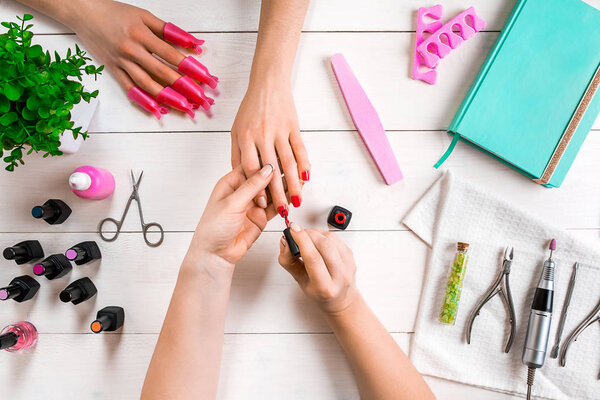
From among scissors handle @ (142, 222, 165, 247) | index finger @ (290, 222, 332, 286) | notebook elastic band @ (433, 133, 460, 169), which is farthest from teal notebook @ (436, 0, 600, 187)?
scissors handle @ (142, 222, 165, 247)

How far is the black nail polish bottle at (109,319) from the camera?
2.48 ft

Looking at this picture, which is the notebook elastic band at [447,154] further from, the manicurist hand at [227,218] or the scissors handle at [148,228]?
the scissors handle at [148,228]

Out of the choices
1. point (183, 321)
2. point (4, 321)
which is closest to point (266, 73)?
point (183, 321)

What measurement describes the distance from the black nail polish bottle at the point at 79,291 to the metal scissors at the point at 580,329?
3.08 feet

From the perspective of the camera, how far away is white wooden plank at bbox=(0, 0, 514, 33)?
32.8 inches

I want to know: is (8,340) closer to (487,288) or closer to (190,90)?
(190,90)

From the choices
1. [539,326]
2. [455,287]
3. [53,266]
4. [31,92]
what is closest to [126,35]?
[31,92]

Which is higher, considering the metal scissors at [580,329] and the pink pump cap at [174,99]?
the pink pump cap at [174,99]

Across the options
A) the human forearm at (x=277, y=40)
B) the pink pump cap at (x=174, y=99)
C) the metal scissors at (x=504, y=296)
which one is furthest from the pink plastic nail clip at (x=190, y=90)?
the metal scissors at (x=504, y=296)

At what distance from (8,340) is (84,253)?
0.21m

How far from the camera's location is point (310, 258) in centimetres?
66

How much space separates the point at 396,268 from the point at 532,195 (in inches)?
12.4

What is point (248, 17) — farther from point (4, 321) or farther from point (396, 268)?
point (4, 321)

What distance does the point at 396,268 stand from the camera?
0.84m
